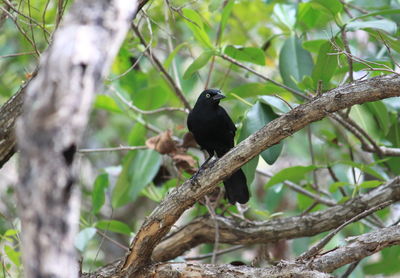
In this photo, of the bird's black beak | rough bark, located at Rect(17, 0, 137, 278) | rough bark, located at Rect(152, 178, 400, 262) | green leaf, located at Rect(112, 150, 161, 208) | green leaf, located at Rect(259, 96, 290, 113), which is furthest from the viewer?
green leaf, located at Rect(112, 150, 161, 208)

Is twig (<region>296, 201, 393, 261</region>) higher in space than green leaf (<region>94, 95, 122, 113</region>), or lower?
lower

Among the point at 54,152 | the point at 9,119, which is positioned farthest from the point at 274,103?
the point at 54,152

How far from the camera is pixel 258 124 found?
143 inches

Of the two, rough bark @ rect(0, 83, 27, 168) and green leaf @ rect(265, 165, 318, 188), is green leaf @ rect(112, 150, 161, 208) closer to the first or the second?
green leaf @ rect(265, 165, 318, 188)

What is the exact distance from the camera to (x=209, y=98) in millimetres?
4613

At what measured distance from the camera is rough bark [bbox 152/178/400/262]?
13.4 feet

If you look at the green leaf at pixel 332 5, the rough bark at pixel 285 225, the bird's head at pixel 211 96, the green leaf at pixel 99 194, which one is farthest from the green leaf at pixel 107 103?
the green leaf at pixel 332 5

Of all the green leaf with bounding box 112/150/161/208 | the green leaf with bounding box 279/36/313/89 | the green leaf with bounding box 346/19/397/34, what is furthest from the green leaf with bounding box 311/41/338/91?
the green leaf with bounding box 112/150/161/208

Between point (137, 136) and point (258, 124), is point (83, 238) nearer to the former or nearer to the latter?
point (137, 136)

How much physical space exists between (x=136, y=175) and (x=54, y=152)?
3207mm

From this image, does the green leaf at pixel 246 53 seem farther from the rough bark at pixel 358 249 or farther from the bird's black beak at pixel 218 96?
the rough bark at pixel 358 249

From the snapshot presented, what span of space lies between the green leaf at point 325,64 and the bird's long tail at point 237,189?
84cm

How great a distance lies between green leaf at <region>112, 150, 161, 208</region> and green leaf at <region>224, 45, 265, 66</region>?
3.47 feet

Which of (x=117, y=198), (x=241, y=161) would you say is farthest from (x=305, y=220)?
(x=117, y=198)
